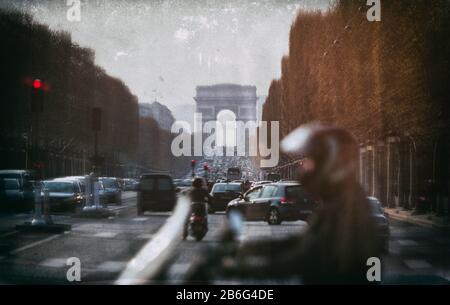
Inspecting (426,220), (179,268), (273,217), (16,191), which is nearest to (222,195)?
(16,191)

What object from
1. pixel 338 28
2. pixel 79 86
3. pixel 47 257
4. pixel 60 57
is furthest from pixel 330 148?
pixel 79 86

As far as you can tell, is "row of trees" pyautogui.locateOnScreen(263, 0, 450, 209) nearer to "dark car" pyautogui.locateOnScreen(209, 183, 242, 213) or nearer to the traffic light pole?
"dark car" pyautogui.locateOnScreen(209, 183, 242, 213)

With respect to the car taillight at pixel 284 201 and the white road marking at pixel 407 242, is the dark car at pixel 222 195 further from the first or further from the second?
the white road marking at pixel 407 242

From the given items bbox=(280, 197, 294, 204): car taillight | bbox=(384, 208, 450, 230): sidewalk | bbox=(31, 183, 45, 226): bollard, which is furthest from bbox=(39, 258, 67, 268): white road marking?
bbox=(384, 208, 450, 230): sidewalk

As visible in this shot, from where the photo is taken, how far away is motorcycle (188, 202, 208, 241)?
16.5 m

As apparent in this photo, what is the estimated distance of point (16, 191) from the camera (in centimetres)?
3256

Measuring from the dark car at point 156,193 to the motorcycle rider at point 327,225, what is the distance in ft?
103

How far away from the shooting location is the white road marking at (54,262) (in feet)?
42.5

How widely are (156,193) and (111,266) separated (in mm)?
21871

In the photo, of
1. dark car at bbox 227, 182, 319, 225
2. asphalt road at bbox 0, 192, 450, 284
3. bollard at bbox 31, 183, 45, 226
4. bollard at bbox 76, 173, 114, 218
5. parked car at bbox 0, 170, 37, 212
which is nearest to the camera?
asphalt road at bbox 0, 192, 450, 284

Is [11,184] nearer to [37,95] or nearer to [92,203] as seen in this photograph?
[92,203]

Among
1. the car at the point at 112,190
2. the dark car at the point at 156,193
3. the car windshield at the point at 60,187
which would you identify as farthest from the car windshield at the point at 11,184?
the car at the point at 112,190

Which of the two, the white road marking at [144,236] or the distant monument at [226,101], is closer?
the white road marking at [144,236]

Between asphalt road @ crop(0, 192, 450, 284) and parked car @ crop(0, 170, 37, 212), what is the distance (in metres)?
6.76
